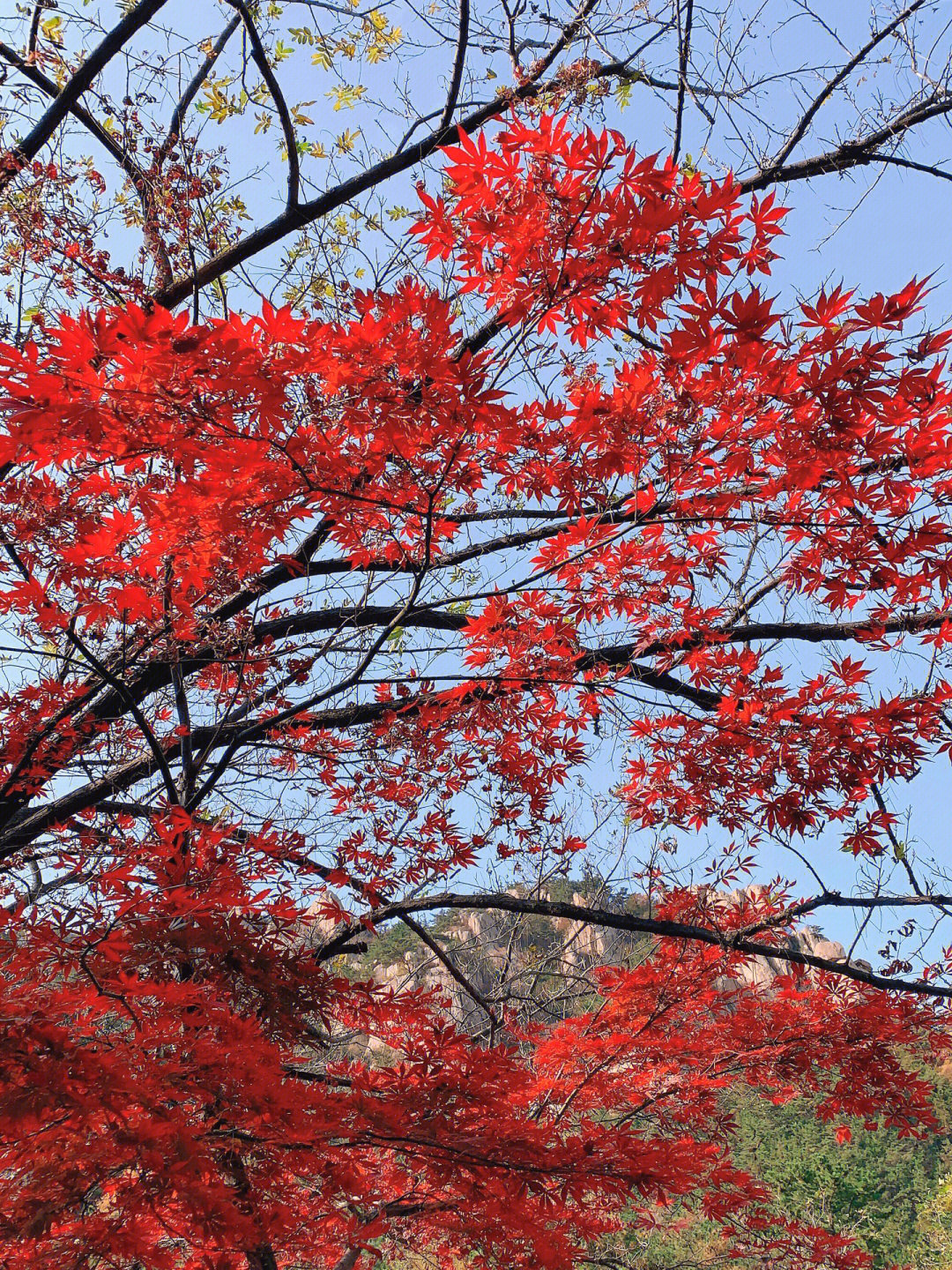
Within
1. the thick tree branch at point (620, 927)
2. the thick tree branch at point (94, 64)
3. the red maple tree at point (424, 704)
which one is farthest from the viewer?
the thick tree branch at point (94, 64)

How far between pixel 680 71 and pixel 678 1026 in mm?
5007

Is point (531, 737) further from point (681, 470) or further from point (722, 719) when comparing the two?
point (681, 470)

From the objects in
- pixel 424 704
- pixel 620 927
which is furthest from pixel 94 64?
pixel 620 927

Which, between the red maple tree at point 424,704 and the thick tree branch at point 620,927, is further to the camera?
the thick tree branch at point 620,927

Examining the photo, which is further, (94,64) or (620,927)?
(94,64)

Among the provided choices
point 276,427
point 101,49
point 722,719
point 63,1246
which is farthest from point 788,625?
point 101,49

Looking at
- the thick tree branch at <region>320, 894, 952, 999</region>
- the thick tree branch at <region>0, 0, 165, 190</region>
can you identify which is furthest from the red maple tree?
the thick tree branch at <region>0, 0, 165, 190</region>

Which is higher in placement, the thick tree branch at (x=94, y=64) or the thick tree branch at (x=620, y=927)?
the thick tree branch at (x=94, y=64)

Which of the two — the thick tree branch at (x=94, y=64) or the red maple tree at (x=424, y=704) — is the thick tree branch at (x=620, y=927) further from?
the thick tree branch at (x=94, y=64)

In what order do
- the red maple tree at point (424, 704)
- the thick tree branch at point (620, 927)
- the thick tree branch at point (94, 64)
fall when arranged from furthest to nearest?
the thick tree branch at point (94, 64) < the thick tree branch at point (620, 927) < the red maple tree at point (424, 704)

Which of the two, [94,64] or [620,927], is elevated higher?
[94,64]

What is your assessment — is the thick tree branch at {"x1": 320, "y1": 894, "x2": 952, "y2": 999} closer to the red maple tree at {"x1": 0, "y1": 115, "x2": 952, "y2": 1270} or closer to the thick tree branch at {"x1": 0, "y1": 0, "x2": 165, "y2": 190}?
the red maple tree at {"x1": 0, "y1": 115, "x2": 952, "y2": 1270}

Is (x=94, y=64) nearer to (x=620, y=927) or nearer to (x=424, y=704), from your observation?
(x=424, y=704)

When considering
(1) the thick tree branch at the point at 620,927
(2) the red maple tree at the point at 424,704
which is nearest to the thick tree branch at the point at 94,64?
(2) the red maple tree at the point at 424,704
